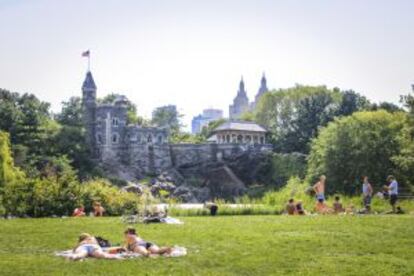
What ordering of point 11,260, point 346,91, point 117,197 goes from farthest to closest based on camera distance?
point 346,91 → point 117,197 → point 11,260

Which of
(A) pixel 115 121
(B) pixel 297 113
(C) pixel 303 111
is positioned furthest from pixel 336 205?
(B) pixel 297 113

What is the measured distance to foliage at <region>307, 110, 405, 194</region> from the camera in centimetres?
5044

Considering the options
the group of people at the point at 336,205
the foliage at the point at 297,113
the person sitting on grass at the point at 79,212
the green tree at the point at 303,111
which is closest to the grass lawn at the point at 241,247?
the person sitting on grass at the point at 79,212

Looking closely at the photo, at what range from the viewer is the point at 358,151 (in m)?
51.2

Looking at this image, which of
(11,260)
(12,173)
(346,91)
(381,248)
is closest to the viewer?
(11,260)

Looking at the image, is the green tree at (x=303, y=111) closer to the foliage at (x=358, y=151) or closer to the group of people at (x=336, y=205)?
the foliage at (x=358, y=151)

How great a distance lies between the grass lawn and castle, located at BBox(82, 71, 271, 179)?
57.7 meters

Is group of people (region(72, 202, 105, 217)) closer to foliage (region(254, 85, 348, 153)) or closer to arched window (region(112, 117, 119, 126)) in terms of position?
Result: arched window (region(112, 117, 119, 126))

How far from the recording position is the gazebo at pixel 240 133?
88.4m

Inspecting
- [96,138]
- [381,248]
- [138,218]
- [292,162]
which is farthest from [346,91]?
[381,248]

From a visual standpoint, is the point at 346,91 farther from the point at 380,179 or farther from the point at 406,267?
the point at 406,267

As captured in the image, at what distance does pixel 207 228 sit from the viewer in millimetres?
18906

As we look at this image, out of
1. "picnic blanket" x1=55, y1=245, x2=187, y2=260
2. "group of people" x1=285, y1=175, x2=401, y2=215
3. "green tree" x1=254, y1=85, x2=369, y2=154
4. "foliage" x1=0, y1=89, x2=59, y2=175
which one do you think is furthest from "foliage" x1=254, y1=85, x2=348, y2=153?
"picnic blanket" x1=55, y1=245, x2=187, y2=260

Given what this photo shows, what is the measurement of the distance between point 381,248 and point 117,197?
1568 cm
